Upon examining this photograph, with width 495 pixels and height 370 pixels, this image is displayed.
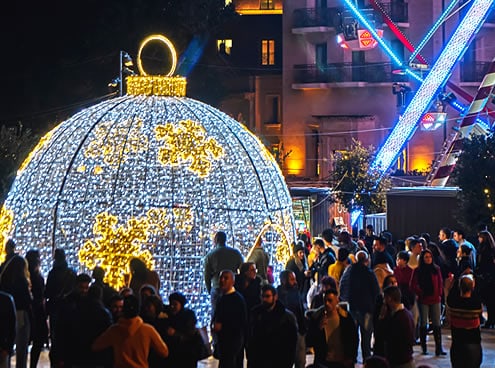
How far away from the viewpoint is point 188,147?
1505cm

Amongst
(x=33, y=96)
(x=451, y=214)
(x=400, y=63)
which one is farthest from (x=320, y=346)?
(x=400, y=63)

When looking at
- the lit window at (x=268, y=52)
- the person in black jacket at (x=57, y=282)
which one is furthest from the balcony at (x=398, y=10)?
the person in black jacket at (x=57, y=282)

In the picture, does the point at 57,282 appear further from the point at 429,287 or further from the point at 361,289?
the point at 429,287

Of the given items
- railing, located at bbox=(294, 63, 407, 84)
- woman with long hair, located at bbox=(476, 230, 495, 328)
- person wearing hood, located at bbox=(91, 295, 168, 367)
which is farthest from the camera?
railing, located at bbox=(294, 63, 407, 84)

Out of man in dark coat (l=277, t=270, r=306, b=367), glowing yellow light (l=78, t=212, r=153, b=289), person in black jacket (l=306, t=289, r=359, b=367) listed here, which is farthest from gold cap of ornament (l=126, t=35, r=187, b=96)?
person in black jacket (l=306, t=289, r=359, b=367)

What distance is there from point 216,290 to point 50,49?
23.2 metres

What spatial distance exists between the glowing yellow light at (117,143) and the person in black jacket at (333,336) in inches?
215

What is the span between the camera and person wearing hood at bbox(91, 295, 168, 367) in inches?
352

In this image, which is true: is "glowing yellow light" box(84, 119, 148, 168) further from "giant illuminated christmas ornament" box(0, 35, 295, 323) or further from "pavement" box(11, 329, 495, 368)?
"pavement" box(11, 329, 495, 368)

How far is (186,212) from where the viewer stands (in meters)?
14.8

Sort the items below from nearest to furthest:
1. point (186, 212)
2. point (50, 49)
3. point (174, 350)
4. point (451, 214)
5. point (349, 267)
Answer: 1. point (174, 350)
2. point (349, 267)
3. point (186, 212)
4. point (451, 214)
5. point (50, 49)

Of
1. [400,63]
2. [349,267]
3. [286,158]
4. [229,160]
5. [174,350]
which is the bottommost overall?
[174,350]

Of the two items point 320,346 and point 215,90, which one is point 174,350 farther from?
point 215,90

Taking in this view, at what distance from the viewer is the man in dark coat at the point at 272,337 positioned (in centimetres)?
985
